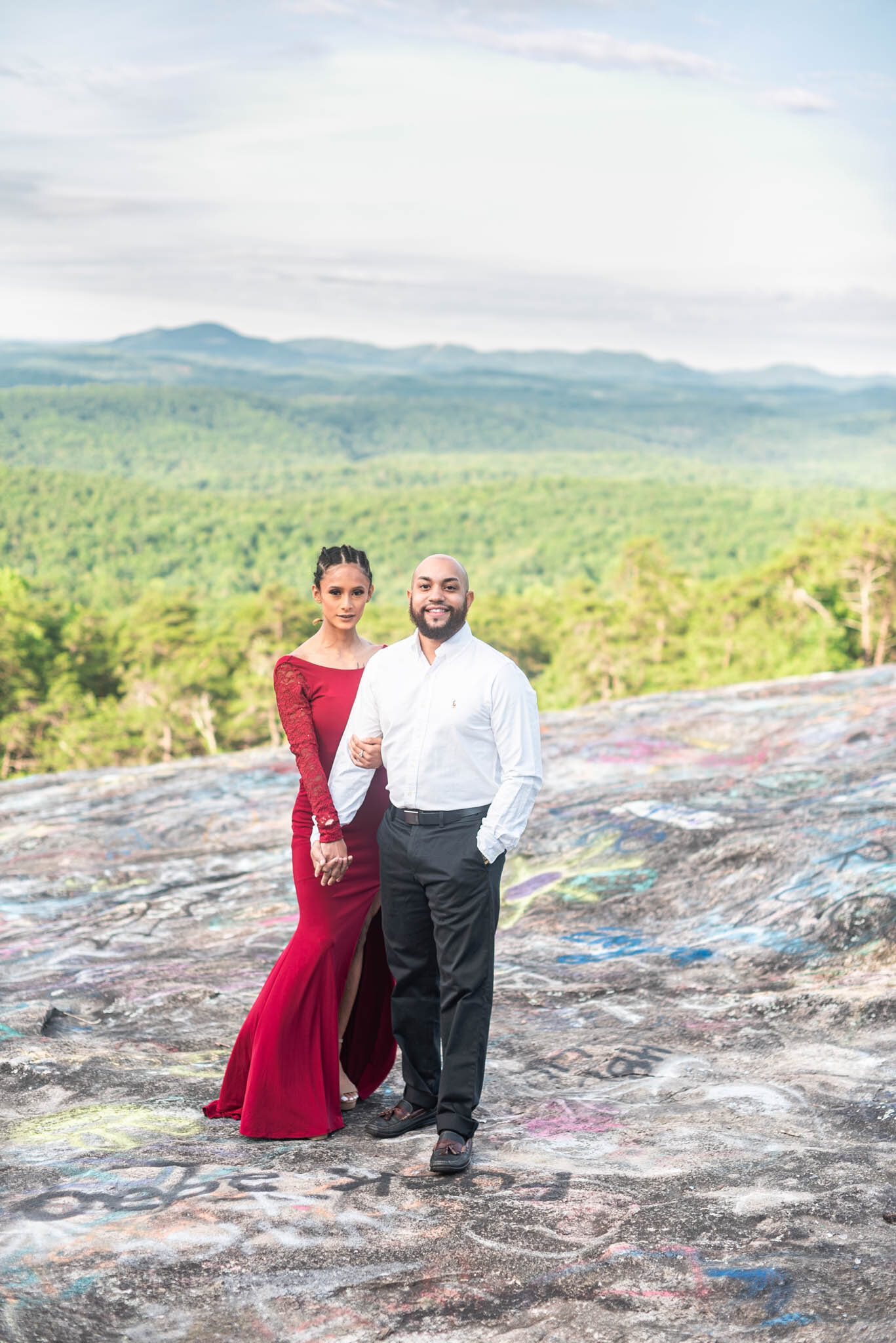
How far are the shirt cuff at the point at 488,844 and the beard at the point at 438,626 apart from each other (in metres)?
0.66

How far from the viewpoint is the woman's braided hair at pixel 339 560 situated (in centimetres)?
425

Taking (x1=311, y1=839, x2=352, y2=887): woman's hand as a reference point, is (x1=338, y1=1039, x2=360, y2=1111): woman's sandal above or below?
below

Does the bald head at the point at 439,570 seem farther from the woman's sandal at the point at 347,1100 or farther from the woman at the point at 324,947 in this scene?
the woman's sandal at the point at 347,1100

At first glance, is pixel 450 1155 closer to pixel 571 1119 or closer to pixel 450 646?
pixel 571 1119

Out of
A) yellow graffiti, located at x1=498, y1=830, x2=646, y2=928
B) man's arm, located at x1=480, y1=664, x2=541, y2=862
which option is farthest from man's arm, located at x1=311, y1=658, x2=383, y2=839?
yellow graffiti, located at x1=498, y1=830, x2=646, y2=928

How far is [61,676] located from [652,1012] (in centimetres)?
4565

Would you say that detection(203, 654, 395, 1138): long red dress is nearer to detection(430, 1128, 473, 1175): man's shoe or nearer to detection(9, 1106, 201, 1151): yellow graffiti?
detection(9, 1106, 201, 1151): yellow graffiti

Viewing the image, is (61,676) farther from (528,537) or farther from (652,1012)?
(528,537)

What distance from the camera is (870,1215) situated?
132 inches

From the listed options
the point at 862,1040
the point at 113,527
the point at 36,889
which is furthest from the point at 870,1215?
the point at 113,527

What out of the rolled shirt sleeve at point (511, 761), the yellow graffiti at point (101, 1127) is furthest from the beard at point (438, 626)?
the yellow graffiti at point (101, 1127)

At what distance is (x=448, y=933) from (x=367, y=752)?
0.70 metres

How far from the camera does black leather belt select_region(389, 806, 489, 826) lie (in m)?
3.80

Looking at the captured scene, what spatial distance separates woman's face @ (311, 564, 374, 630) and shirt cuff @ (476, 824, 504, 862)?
A: 1014 mm
